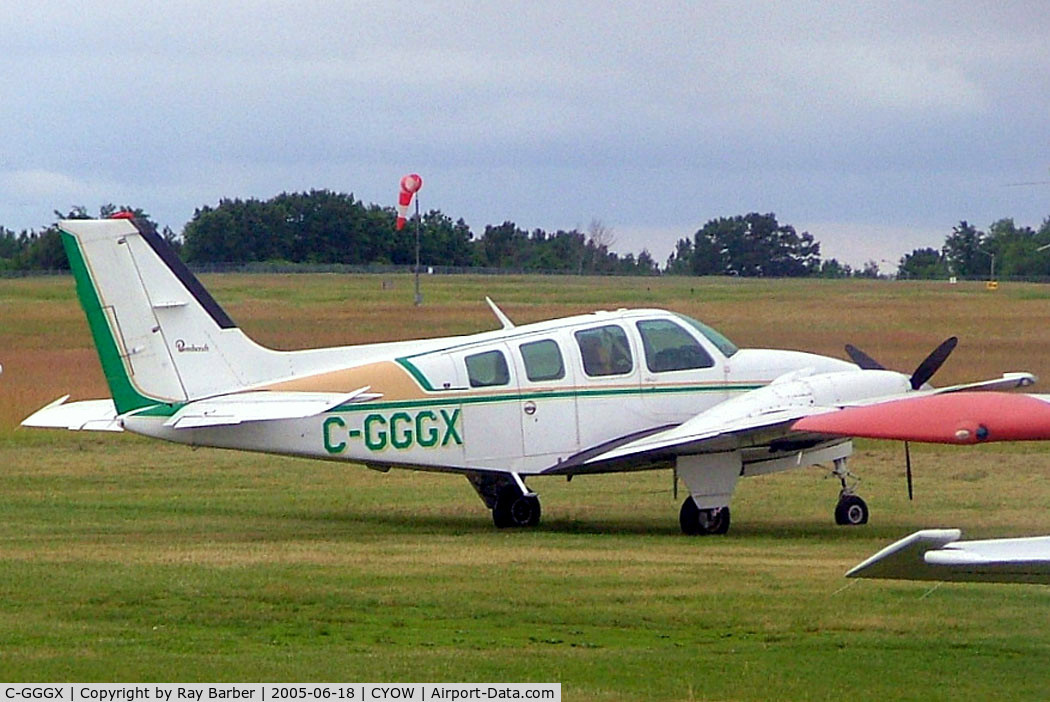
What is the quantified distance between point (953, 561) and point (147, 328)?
1071 cm

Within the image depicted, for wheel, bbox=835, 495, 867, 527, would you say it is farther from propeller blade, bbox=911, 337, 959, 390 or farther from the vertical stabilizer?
the vertical stabilizer

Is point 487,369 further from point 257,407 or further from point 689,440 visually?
point 257,407

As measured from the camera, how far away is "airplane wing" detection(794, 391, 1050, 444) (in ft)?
22.9

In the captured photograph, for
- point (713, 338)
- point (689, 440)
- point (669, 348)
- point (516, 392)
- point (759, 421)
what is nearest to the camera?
point (759, 421)

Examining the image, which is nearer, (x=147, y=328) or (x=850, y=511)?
(x=147, y=328)

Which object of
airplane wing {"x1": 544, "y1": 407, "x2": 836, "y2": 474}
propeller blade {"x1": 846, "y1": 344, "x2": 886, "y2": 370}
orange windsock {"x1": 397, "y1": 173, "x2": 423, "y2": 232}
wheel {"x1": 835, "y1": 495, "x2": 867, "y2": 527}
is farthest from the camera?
orange windsock {"x1": 397, "y1": 173, "x2": 423, "y2": 232}

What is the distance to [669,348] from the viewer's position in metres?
17.3

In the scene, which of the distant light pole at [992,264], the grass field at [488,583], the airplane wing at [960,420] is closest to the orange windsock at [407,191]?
the grass field at [488,583]

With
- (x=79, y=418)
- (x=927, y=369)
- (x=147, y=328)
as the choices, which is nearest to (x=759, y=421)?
(x=927, y=369)

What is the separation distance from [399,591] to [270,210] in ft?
210

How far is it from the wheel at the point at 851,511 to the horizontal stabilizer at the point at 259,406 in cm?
445

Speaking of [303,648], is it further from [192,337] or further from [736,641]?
[192,337]

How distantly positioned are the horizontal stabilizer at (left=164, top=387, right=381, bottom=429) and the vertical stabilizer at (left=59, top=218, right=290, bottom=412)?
327 mm

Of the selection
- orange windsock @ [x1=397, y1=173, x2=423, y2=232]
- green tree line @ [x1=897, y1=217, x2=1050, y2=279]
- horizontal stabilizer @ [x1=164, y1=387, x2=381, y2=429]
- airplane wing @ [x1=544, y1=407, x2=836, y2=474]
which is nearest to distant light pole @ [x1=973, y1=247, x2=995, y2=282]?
green tree line @ [x1=897, y1=217, x2=1050, y2=279]
